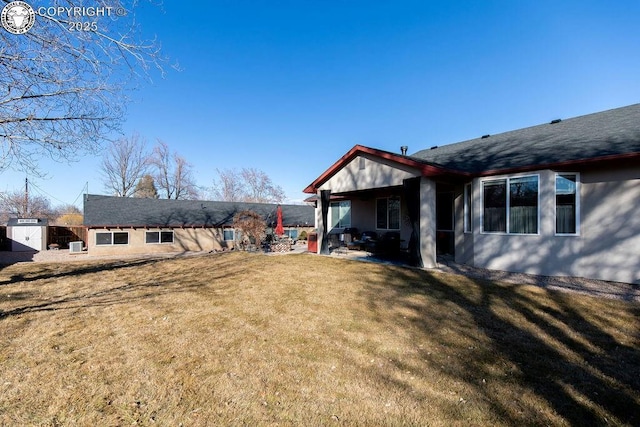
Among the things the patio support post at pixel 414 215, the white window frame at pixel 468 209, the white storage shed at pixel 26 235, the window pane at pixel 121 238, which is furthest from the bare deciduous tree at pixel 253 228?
the white storage shed at pixel 26 235

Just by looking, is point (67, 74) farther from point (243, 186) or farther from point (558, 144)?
point (243, 186)

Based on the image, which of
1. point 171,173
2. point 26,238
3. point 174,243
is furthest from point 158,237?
point 171,173

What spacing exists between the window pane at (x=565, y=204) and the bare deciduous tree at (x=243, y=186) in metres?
41.8

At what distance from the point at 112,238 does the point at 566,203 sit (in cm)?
2532

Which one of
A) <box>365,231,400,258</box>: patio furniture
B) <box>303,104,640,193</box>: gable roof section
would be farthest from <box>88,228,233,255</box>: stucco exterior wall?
<box>365,231,400,258</box>: patio furniture

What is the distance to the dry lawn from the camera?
2.70 meters

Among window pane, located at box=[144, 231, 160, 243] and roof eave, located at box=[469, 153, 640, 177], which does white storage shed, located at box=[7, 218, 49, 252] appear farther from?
roof eave, located at box=[469, 153, 640, 177]

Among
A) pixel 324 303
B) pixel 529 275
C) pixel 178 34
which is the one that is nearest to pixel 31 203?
pixel 178 34

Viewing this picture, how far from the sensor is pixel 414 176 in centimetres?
965

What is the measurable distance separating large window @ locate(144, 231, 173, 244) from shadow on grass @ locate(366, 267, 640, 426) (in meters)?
20.2

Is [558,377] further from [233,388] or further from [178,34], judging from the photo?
[178,34]

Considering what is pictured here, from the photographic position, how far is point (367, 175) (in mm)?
11203

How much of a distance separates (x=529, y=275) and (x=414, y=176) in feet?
14.4

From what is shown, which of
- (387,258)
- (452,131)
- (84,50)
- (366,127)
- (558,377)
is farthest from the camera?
(366,127)
